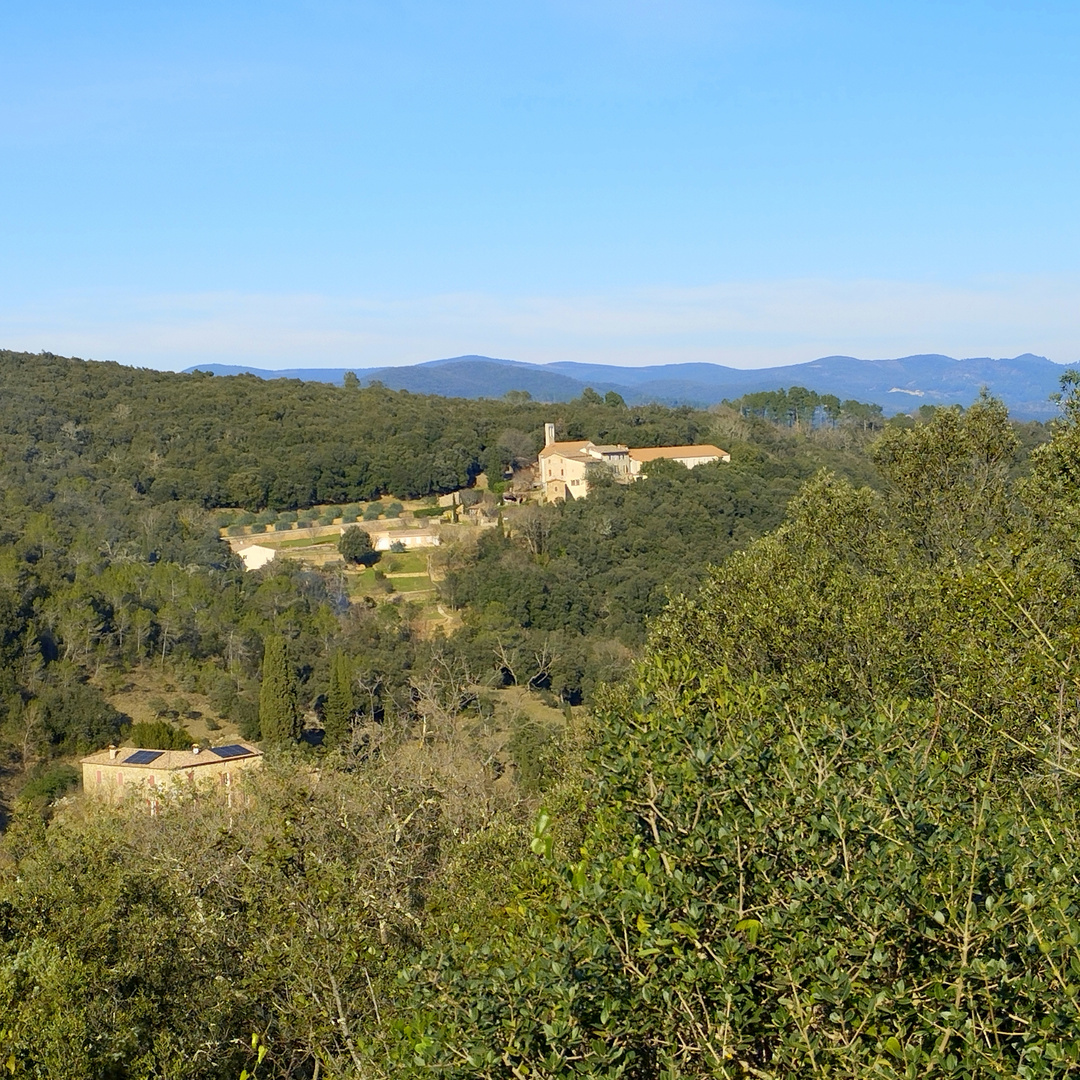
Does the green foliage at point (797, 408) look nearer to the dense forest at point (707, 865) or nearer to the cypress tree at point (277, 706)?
the cypress tree at point (277, 706)

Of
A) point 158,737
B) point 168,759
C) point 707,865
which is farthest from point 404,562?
point 707,865

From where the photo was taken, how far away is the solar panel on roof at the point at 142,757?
88.2ft

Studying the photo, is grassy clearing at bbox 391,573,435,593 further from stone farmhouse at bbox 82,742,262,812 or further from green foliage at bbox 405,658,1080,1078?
green foliage at bbox 405,658,1080,1078

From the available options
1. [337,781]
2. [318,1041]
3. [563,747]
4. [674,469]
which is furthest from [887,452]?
[674,469]

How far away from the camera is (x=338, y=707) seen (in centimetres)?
3250

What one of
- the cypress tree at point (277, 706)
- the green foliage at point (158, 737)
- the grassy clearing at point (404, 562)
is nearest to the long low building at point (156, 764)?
the green foliage at point (158, 737)

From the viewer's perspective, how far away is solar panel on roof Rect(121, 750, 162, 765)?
88.2ft

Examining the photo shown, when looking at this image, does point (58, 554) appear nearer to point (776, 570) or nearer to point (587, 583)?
point (587, 583)

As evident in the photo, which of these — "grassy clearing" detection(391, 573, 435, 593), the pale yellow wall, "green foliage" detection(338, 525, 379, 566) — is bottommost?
the pale yellow wall

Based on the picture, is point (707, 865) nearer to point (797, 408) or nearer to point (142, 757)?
point (142, 757)

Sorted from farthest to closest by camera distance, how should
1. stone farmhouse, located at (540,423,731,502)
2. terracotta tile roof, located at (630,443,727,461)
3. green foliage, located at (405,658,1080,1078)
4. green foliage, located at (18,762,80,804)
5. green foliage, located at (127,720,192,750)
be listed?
terracotta tile roof, located at (630,443,727,461) < stone farmhouse, located at (540,423,731,502) < green foliage, located at (127,720,192,750) < green foliage, located at (18,762,80,804) < green foliage, located at (405,658,1080,1078)

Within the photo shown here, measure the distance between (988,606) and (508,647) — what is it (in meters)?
32.5

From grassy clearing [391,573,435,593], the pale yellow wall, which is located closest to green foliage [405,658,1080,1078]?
the pale yellow wall

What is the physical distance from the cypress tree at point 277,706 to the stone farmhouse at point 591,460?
26793mm
